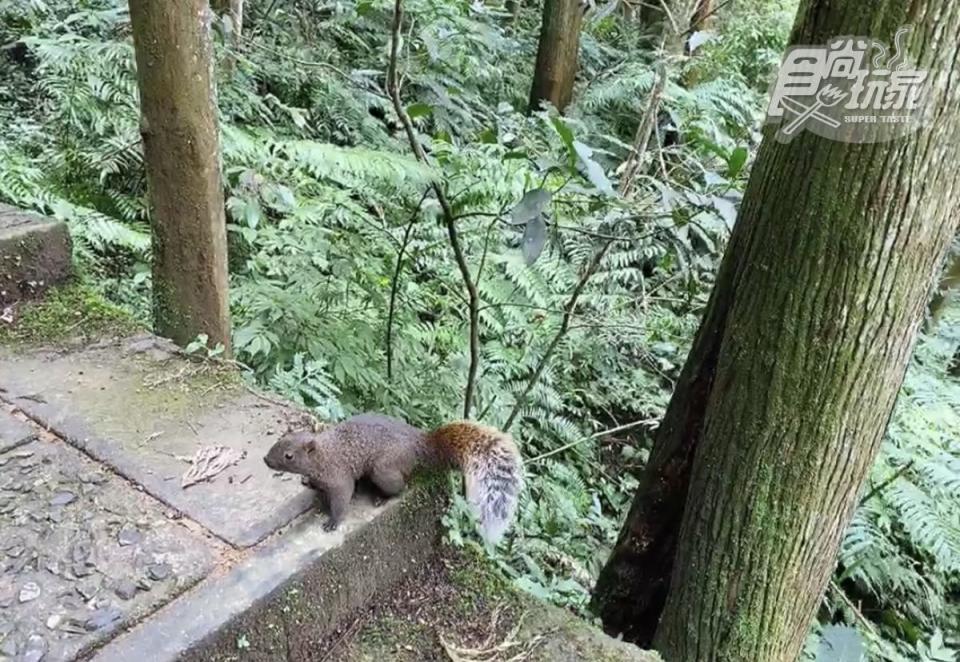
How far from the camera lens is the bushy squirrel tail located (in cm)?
170

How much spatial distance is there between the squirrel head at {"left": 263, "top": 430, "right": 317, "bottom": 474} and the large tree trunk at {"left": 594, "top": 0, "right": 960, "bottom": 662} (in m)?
0.98

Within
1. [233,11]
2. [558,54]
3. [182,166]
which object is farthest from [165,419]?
[558,54]

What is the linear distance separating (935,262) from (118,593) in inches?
72.3

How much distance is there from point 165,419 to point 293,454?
18.9 inches

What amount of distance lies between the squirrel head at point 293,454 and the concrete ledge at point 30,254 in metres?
1.26

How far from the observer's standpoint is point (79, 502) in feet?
5.52

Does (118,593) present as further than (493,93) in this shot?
No

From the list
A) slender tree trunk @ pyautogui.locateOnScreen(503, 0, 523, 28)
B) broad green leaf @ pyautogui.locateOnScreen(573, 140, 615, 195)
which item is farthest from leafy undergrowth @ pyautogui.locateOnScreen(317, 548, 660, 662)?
slender tree trunk @ pyautogui.locateOnScreen(503, 0, 523, 28)

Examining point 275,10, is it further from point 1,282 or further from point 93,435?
point 93,435

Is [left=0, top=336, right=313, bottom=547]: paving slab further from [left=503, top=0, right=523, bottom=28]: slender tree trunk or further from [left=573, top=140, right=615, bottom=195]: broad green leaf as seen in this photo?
[left=503, top=0, right=523, bottom=28]: slender tree trunk

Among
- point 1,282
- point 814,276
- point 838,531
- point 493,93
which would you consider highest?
point 493,93

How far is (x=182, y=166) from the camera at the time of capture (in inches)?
86.4

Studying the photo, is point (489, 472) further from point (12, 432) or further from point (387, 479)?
point (12, 432)

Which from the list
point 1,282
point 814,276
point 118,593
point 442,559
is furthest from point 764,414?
point 1,282
